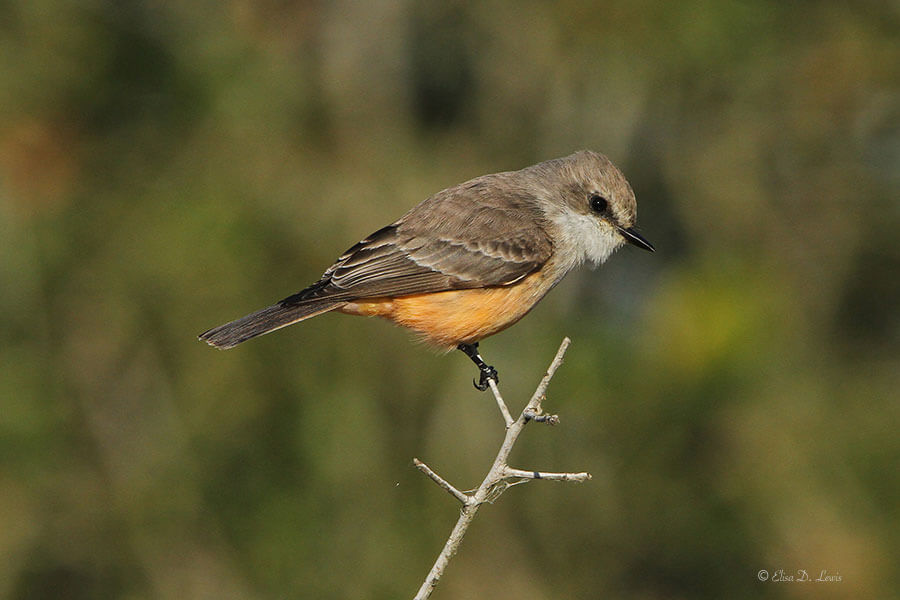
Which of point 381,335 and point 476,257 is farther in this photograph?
point 381,335

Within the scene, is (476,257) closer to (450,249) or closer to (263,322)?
(450,249)

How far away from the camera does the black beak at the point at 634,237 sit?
226 inches

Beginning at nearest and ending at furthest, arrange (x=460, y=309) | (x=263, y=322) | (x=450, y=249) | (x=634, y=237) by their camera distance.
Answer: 1. (x=263, y=322)
2. (x=460, y=309)
3. (x=450, y=249)
4. (x=634, y=237)

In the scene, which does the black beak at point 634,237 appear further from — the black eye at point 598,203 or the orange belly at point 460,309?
the orange belly at point 460,309

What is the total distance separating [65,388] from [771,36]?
6.49 metres

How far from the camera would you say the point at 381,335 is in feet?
27.9

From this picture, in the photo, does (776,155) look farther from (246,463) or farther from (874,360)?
(246,463)

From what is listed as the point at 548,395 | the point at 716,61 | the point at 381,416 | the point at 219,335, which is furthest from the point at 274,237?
the point at 716,61

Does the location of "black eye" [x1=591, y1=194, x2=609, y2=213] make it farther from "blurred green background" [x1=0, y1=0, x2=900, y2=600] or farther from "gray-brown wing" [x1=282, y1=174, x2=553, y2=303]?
"blurred green background" [x1=0, y1=0, x2=900, y2=600]

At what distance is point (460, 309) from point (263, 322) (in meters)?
0.97

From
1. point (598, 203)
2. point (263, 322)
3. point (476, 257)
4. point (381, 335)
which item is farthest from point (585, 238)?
point (381, 335)

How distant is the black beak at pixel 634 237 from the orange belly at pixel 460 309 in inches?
23.3

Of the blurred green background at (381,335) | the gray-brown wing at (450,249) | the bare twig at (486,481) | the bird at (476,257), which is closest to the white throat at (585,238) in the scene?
the bird at (476,257)

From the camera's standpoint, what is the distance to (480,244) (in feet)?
18.5
